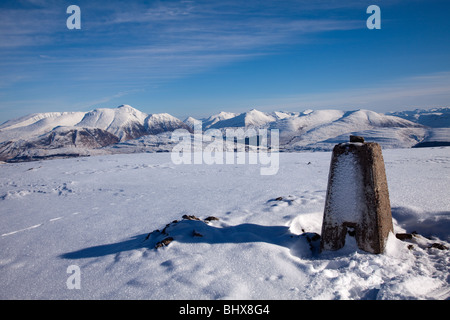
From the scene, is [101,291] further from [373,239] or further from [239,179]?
[239,179]

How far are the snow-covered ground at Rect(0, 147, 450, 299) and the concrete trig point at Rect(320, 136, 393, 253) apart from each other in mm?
289

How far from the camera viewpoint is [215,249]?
15.9ft

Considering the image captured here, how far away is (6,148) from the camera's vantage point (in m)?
146

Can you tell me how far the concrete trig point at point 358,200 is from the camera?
4.46 meters

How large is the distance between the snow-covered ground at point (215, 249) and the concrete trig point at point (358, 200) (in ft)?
0.95

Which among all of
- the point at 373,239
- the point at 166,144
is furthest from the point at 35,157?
the point at 373,239

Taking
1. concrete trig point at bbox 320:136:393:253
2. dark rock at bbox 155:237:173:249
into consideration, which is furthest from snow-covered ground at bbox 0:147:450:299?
concrete trig point at bbox 320:136:393:253

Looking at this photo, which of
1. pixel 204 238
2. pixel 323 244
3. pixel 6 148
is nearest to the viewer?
pixel 323 244

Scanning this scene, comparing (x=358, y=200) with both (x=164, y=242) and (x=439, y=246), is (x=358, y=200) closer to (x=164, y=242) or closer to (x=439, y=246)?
(x=439, y=246)
